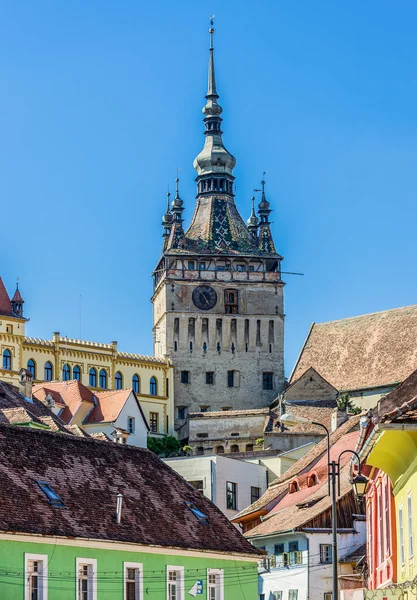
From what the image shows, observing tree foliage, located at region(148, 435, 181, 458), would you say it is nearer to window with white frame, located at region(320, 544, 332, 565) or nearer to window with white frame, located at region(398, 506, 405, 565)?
window with white frame, located at region(320, 544, 332, 565)

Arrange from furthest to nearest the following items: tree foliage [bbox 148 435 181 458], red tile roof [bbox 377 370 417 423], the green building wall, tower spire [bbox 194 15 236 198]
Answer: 1. tower spire [bbox 194 15 236 198]
2. tree foliage [bbox 148 435 181 458]
3. the green building wall
4. red tile roof [bbox 377 370 417 423]

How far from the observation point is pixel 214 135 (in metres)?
162

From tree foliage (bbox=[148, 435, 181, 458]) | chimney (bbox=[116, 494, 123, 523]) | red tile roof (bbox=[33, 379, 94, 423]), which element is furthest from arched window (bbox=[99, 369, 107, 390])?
chimney (bbox=[116, 494, 123, 523])

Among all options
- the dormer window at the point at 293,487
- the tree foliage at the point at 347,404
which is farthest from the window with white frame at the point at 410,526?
the tree foliage at the point at 347,404

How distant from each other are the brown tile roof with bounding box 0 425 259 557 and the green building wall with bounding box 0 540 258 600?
1.37 feet

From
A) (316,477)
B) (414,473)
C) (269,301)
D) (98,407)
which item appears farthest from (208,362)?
(414,473)

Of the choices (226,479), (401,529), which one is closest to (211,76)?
(226,479)

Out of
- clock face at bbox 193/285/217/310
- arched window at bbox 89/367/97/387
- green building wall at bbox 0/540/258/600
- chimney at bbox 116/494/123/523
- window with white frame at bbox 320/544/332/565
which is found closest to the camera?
green building wall at bbox 0/540/258/600

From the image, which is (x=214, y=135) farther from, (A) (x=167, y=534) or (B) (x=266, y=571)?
(A) (x=167, y=534)

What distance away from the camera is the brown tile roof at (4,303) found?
130m

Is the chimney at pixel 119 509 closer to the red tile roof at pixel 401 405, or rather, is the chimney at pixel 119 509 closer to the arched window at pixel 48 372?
the red tile roof at pixel 401 405

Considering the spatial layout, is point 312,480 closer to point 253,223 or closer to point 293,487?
point 293,487

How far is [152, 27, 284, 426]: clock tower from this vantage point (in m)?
142

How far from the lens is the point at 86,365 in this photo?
Answer: 445 ft
